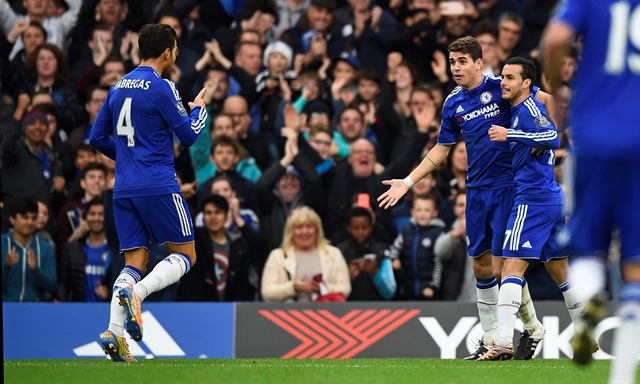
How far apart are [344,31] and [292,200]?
3284 mm

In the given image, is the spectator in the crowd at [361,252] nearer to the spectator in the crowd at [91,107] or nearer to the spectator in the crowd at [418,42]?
the spectator in the crowd at [418,42]

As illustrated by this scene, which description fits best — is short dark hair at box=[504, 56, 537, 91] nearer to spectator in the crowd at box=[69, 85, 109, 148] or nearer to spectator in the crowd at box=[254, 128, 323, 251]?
spectator in the crowd at box=[254, 128, 323, 251]

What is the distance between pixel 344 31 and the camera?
1642cm

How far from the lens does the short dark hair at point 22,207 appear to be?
13734mm

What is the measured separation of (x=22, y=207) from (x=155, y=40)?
486 cm

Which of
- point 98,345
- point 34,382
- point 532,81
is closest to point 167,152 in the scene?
point 34,382

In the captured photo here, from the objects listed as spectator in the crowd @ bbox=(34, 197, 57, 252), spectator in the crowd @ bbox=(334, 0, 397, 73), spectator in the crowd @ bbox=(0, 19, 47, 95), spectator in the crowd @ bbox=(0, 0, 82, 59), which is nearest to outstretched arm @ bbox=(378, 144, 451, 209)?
spectator in the crowd @ bbox=(34, 197, 57, 252)

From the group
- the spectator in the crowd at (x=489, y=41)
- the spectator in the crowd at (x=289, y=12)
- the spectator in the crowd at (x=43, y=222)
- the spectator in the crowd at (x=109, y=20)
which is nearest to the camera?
the spectator in the crowd at (x=43, y=222)

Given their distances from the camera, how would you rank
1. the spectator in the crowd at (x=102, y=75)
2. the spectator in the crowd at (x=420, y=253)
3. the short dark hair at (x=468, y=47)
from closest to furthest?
the short dark hair at (x=468, y=47), the spectator in the crowd at (x=420, y=253), the spectator in the crowd at (x=102, y=75)

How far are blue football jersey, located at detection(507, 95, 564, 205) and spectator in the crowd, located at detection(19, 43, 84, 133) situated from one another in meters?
7.49

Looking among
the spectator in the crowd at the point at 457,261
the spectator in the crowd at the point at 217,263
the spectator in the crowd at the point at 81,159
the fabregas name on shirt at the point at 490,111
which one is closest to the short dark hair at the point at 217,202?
the spectator in the crowd at the point at 217,263

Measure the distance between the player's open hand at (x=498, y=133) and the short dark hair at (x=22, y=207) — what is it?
633 centimetres

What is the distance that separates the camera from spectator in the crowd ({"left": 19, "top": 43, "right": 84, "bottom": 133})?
51.4 feet

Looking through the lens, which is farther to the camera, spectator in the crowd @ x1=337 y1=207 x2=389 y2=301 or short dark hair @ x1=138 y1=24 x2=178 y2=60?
spectator in the crowd @ x1=337 y1=207 x2=389 y2=301
